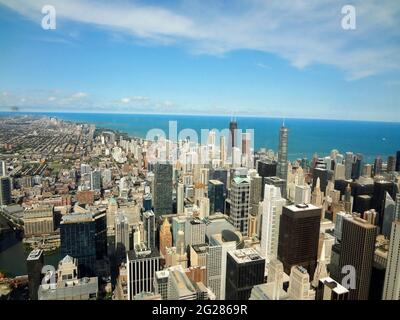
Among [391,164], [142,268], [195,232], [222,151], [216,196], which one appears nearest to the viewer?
[142,268]

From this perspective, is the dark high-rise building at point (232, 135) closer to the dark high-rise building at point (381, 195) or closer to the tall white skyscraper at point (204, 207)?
the tall white skyscraper at point (204, 207)

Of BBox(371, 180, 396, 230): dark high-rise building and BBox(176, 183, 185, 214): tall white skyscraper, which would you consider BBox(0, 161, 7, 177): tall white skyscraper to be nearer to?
BBox(176, 183, 185, 214): tall white skyscraper

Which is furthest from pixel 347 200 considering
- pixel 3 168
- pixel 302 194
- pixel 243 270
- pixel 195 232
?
pixel 3 168

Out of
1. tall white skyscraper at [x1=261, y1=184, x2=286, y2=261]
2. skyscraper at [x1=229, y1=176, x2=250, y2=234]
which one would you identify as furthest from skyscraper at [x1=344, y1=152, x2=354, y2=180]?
skyscraper at [x1=229, y1=176, x2=250, y2=234]

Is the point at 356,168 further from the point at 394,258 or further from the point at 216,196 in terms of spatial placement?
the point at 216,196

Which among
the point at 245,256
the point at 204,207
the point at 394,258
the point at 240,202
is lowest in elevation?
the point at 204,207
